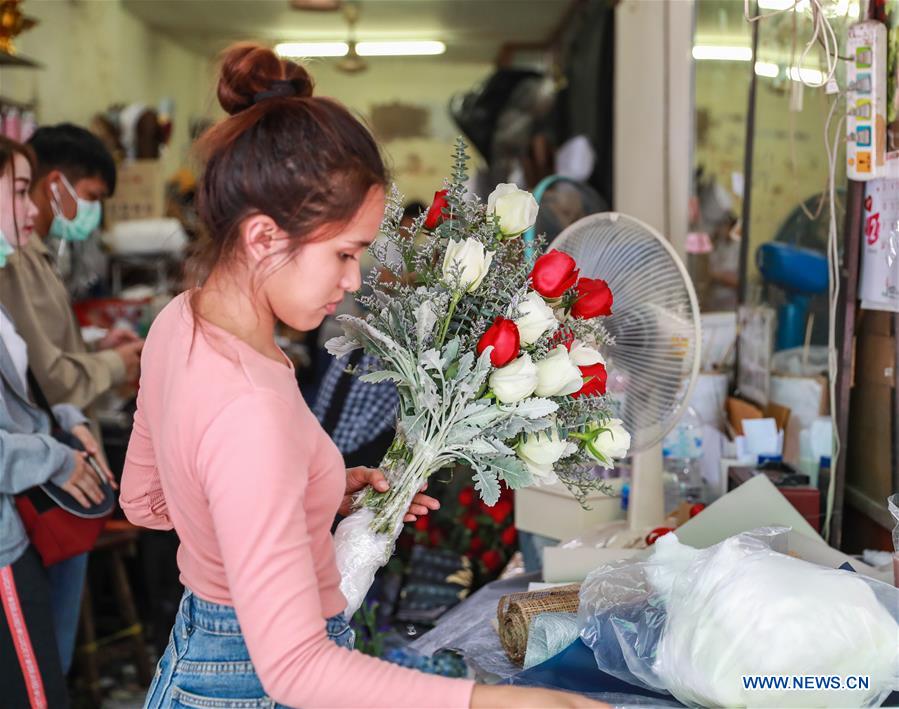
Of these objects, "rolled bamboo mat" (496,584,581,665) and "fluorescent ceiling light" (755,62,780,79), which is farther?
"fluorescent ceiling light" (755,62,780,79)

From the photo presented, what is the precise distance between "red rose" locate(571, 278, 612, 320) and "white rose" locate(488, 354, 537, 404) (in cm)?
17

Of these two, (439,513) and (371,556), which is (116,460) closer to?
(439,513)

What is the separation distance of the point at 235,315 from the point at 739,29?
2.70 m

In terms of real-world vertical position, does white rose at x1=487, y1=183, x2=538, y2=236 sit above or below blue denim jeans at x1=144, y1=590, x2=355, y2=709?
above

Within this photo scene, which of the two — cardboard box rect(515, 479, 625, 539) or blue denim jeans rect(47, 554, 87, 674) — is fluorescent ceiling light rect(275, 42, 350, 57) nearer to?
blue denim jeans rect(47, 554, 87, 674)

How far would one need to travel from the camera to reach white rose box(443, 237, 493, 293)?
1241 mm

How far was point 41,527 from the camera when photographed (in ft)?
7.10

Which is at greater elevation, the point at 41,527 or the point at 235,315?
the point at 235,315

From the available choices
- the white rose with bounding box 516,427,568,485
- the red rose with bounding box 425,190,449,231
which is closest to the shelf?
the red rose with bounding box 425,190,449,231

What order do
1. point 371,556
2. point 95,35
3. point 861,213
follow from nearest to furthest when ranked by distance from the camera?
point 371,556 → point 861,213 → point 95,35

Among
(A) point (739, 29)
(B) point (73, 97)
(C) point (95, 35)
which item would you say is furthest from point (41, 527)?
(C) point (95, 35)

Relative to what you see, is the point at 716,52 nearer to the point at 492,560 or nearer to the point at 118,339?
the point at 492,560

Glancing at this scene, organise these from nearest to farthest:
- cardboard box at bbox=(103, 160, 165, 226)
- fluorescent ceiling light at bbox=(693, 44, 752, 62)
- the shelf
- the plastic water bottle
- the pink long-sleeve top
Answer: the pink long-sleeve top, the plastic water bottle, fluorescent ceiling light at bbox=(693, 44, 752, 62), the shelf, cardboard box at bbox=(103, 160, 165, 226)

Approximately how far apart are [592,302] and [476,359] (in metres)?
0.19
